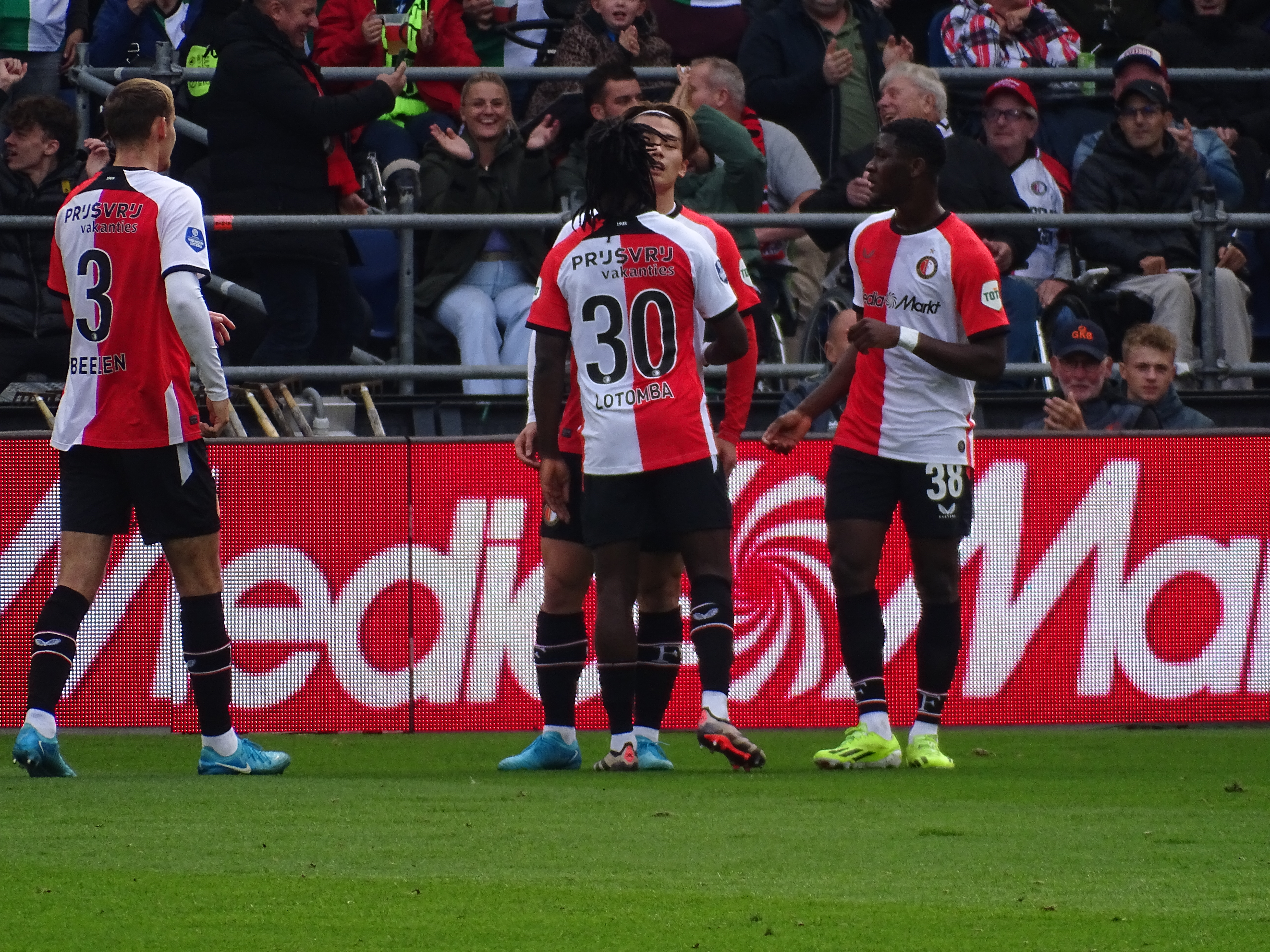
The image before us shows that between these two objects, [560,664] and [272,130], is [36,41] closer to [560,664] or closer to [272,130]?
[272,130]

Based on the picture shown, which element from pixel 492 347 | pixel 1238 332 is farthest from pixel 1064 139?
pixel 492 347

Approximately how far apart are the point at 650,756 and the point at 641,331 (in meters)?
1.55

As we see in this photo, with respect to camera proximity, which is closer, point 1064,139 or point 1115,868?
point 1115,868

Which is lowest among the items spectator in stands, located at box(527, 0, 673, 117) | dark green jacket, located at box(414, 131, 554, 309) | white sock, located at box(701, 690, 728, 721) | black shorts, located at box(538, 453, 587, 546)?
white sock, located at box(701, 690, 728, 721)

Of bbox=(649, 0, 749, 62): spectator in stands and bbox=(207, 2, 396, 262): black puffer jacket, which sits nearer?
bbox=(207, 2, 396, 262): black puffer jacket

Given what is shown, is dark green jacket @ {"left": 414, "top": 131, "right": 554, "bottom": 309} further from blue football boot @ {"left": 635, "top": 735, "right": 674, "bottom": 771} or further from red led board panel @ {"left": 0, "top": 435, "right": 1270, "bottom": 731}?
blue football boot @ {"left": 635, "top": 735, "right": 674, "bottom": 771}

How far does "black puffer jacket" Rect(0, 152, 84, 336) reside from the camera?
1084 cm

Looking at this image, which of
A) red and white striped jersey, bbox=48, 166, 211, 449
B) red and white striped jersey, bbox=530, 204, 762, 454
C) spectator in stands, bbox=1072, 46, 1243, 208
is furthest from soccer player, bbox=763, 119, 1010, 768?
spectator in stands, bbox=1072, 46, 1243, 208

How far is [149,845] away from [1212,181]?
30.6 feet

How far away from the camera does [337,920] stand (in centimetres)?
433

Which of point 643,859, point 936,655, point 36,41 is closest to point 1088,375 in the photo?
point 936,655

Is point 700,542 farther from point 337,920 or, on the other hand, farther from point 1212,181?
point 1212,181

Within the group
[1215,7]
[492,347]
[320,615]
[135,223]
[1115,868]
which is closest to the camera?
[1115,868]

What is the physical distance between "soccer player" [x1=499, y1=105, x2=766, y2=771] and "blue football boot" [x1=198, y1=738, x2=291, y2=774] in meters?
0.84
